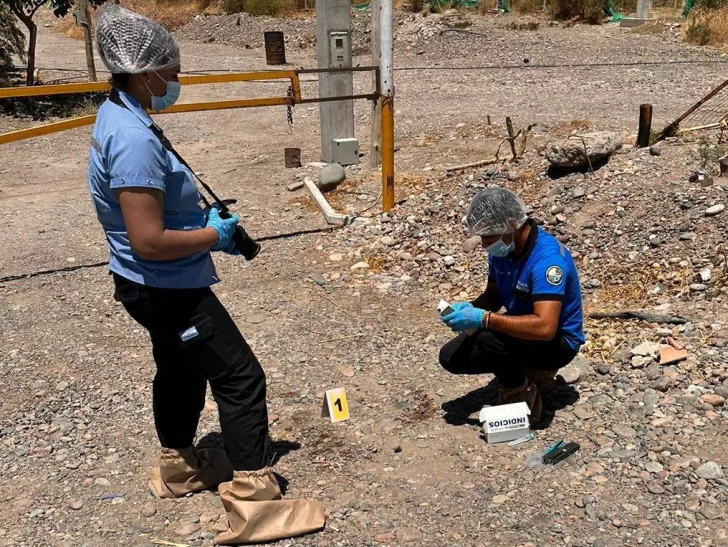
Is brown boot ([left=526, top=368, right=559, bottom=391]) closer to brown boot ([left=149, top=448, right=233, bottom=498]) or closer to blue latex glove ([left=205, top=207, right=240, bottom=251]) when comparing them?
brown boot ([left=149, top=448, right=233, bottom=498])

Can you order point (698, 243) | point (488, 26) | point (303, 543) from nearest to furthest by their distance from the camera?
point (303, 543) < point (698, 243) < point (488, 26)

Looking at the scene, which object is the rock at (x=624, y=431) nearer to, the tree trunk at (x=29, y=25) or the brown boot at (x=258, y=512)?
the brown boot at (x=258, y=512)

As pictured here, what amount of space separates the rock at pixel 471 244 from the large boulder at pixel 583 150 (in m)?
1.05

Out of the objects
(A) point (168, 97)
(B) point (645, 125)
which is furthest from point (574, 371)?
(B) point (645, 125)

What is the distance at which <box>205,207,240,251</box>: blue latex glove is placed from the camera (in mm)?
2652

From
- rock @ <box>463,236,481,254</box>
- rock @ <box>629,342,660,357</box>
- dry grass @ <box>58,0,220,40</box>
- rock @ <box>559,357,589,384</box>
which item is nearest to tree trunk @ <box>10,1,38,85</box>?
rock @ <box>463,236,481,254</box>

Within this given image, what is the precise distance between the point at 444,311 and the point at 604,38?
14.2 metres

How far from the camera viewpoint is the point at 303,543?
283 centimetres

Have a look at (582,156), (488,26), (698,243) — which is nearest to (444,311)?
(698,243)

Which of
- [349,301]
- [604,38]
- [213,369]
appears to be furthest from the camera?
[604,38]

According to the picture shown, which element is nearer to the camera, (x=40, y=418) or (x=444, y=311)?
(x=444, y=311)

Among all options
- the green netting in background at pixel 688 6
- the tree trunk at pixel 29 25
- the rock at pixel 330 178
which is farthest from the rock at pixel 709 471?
the green netting in background at pixel 688 6

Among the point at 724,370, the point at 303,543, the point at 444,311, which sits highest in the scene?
the point at 444,311

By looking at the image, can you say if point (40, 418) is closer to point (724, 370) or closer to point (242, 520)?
point (242, 520)
